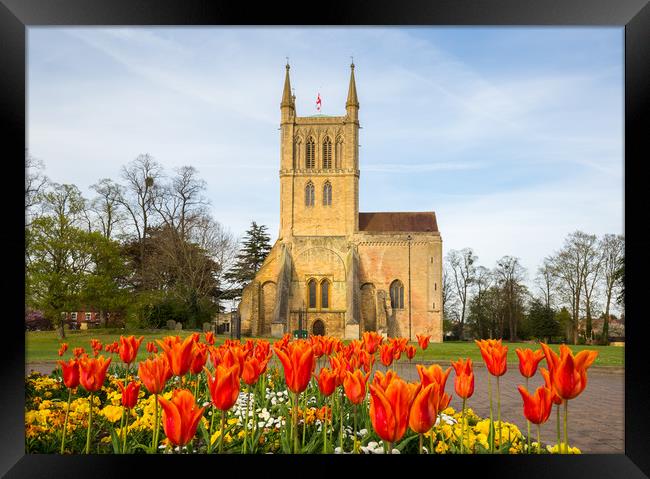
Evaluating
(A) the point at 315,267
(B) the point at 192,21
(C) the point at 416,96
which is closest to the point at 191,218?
(A) the point at 315,267

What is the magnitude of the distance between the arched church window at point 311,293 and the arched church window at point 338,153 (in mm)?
8662

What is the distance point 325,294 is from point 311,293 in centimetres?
89

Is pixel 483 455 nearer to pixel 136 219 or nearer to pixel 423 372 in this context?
pixel 423 372

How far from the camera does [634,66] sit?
445cm

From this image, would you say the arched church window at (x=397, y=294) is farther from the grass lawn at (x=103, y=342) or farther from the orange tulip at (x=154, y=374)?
the orange tulip at (x=154, y=374)

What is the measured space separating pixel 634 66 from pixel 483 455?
285cm

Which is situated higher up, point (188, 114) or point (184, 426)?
point (188, 114)

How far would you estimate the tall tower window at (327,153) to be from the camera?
145 ft

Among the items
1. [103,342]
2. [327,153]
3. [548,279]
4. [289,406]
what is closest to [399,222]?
[327,153]

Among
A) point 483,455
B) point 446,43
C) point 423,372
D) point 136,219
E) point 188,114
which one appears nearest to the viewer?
point 423,372

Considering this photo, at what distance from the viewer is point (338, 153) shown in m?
44.4

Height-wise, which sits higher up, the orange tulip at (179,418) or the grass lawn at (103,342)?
the orange tulip at (179,418)

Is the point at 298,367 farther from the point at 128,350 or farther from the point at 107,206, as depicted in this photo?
the point at 107,206

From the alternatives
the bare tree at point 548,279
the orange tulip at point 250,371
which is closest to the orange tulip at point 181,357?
the orange tulip at point 250,371
